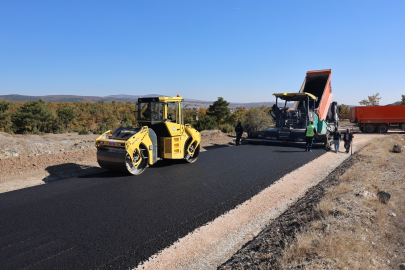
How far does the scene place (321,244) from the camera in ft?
11.9

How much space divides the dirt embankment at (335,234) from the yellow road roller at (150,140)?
4164 mm

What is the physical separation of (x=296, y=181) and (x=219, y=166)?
103 inches

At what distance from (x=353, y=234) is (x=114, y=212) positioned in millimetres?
4138

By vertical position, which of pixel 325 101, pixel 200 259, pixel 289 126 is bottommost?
pixel 200 259

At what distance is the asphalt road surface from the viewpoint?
11.7 feet

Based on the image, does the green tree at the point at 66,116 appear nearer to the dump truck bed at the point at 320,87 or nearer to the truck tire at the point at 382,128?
the dump truck bed at the point at 320,87

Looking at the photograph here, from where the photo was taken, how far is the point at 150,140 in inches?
302

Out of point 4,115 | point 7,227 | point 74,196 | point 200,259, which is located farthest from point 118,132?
point 4,115

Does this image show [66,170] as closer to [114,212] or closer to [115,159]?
[115,159]

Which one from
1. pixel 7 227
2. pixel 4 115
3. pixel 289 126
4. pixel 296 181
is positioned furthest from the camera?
pixel 4 115

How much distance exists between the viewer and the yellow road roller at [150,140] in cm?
702

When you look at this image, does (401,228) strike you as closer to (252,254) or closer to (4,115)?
(252,254)

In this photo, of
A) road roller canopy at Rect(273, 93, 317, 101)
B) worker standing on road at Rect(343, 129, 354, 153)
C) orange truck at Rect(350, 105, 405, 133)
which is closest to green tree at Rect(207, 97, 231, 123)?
orange truck at Rect(350, 105, 405, 133)

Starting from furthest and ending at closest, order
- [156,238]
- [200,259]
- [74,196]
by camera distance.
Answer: [74,196] < [156,238] < [200,259]
